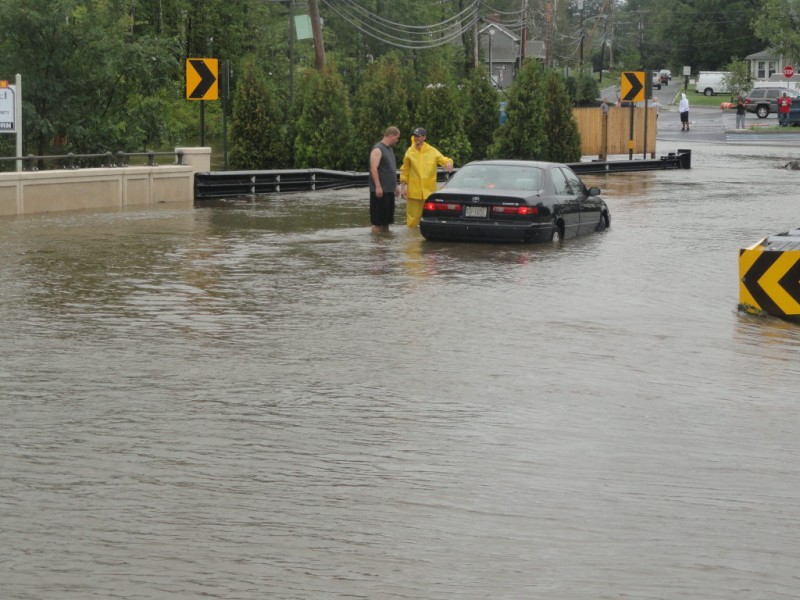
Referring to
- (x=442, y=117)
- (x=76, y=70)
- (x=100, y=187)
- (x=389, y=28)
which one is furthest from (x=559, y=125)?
(x=389, y=28)

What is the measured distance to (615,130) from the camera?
51.2 metres

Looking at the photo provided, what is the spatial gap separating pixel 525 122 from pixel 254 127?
8.49 metres

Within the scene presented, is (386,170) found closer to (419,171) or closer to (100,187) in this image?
(419,171)

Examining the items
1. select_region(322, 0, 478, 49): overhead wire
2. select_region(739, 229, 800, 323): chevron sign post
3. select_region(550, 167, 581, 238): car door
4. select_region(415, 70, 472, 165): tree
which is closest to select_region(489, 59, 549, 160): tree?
select_region(415, 70, 472, 165): tree

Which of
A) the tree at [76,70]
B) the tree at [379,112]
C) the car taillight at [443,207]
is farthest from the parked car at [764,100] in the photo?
the car taillight at [443,207]

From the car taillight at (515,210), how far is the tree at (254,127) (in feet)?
63.7

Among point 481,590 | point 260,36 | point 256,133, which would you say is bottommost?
point 481,590

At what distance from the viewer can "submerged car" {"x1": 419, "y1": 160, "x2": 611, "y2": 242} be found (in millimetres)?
20469

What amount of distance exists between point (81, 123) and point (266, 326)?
31.5 m

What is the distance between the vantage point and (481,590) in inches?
233

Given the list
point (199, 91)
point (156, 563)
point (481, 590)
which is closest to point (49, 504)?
point (156, 563)

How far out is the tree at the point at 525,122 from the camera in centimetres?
4272

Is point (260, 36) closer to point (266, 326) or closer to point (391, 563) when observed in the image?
point (266, 326)

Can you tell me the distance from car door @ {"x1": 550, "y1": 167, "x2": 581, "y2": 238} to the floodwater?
3366mm
